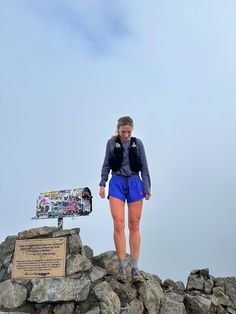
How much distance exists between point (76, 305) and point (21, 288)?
1.38 metres

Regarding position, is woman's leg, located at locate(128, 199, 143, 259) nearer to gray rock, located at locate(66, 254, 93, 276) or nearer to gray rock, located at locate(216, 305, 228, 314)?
gray rock, located at locate(66, 254, 93, 276)

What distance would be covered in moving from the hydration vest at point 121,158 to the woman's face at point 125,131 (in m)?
0.21

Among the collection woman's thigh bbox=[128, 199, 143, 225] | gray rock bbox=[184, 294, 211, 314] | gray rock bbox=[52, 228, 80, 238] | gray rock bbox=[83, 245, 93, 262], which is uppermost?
woman's thigh bbox=[128, 199, 143, 225]

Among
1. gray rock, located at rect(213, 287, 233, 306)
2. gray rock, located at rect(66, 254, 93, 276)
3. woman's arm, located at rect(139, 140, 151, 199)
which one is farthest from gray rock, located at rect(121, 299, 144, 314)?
gray rock, located at rect(213, 287, 233, 306)

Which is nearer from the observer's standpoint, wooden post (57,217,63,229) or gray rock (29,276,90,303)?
gray rock (29,276,90,303)

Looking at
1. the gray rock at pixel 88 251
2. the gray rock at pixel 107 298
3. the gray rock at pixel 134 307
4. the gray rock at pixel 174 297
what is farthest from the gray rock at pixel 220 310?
the gray rock at pixel 88 251

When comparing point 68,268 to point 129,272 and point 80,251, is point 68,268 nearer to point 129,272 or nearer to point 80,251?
point 80,251

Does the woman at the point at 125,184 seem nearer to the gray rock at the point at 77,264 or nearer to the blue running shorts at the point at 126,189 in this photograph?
the blue running shorts at the point at 126,189

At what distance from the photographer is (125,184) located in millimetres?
9414

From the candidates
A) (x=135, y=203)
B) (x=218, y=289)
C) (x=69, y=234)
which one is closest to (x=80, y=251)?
(x=69, y=234)

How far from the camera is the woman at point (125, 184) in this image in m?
9.21

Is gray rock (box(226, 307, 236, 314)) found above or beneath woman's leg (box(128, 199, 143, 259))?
beneath

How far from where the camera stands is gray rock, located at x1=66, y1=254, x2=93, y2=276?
9641mm

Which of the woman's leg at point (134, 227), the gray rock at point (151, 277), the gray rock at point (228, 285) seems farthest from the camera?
the gray rock at point (228, 285)
